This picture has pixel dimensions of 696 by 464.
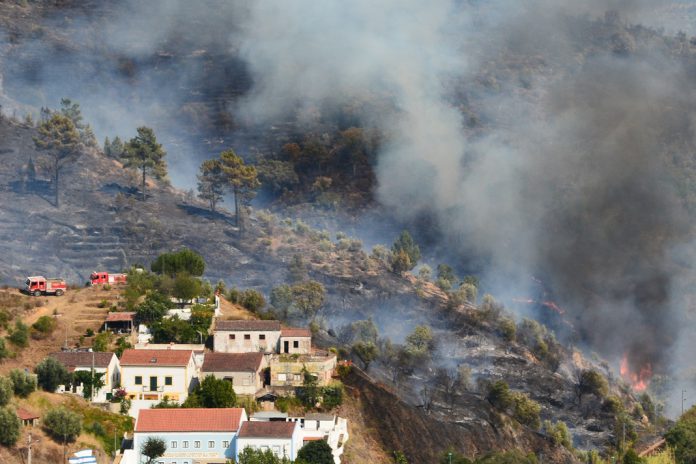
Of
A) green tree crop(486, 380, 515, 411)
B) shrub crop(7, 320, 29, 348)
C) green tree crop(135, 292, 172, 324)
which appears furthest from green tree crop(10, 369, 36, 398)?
green tree crop(486, 380, 515, 411)

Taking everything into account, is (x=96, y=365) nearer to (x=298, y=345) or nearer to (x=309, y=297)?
(x=298, y=345)

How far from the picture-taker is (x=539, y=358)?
487 ft

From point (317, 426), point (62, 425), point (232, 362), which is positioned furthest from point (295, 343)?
point (62, 425)

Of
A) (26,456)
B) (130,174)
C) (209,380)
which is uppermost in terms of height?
(130,174)

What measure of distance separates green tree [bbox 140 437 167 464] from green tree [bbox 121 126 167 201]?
263 ft

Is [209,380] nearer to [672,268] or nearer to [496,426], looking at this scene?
[496,426]

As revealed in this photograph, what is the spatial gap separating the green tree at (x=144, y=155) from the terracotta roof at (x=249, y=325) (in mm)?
60732

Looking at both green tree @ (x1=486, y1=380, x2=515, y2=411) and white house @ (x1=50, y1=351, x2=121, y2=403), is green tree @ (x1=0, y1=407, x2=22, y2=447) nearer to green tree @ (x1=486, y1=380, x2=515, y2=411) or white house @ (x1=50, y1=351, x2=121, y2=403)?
white house @ (x1=50, y1=351, x2=121, y2=403)

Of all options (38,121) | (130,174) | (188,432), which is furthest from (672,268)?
(188,432)

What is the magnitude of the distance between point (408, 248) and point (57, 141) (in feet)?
143

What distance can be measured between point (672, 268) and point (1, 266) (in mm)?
92704

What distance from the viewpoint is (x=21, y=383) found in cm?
9725

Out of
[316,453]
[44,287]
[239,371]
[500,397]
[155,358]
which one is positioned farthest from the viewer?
[500,397]

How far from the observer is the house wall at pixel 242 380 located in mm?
106500
